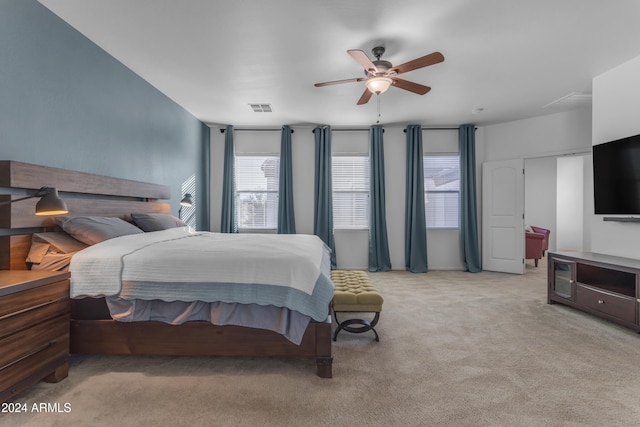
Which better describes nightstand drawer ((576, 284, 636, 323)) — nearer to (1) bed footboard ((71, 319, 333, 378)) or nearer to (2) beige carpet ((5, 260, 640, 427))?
(2) beige carpet ((5, 260, 640, 427))

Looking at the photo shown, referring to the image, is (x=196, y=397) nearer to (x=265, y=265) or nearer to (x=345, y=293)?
(x=265, y=265)

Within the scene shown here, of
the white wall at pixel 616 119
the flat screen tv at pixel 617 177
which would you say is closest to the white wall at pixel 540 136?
the white wall at pixel 616 119

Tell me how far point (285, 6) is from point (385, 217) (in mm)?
3864

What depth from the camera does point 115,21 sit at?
2389 millimetres

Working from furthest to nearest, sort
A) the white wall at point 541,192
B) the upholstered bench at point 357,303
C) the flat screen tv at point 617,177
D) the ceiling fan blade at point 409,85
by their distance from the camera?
the white wall at point 541,192
the flat screen tv at point 617,177
the ceiling fan blade at point 409,85
the upholstered bench at point 357,303

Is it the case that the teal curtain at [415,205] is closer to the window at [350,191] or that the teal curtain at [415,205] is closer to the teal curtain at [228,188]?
the window at [350,191]

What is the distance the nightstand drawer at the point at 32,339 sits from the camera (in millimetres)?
1513

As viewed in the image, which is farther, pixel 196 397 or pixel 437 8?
pixel 437 8

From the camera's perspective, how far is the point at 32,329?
1660 mm

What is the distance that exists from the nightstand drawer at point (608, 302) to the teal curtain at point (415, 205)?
7.83 feet

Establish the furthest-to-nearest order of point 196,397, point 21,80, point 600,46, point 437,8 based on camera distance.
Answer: point 600,46 < point 437,8 < point 21,80 < point 196,397

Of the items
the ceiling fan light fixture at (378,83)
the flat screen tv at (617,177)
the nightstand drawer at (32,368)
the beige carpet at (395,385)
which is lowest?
the beige carpet at (395,385)

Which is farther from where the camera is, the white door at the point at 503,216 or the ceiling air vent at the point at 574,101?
the white door at the point at 503,216

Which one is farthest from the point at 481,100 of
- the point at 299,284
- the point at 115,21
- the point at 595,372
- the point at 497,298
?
the point at 115,21
